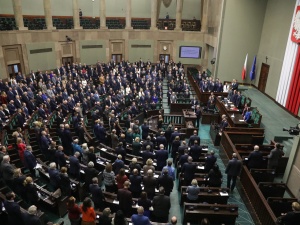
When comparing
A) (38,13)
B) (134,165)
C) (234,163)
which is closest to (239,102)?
(234,163)

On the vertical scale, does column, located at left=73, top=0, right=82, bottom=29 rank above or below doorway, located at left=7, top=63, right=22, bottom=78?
above

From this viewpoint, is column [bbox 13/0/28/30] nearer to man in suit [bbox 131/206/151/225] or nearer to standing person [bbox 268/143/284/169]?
man in suit [bbox 131/206/151/225]

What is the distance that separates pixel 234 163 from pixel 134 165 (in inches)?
119

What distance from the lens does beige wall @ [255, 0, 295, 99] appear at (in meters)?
14.8

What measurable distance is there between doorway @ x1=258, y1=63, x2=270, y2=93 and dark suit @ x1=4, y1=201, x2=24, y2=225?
54.0 feet

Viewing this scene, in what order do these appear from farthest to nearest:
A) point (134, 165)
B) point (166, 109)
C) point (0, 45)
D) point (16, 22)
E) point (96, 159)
Answer: point (16, 22)
point (0, 45)
point (166, 109)
point (96, 159)
point (134, 165)

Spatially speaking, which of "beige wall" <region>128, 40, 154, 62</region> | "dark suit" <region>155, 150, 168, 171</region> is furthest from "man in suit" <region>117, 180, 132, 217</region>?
"beige wall" <region>128, 40, 154, 62</region>

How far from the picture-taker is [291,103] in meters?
13.7

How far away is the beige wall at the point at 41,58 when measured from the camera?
18.9 metres

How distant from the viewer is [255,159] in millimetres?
8086

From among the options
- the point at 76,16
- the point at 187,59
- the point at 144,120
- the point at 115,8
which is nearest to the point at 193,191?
the point at 144,120

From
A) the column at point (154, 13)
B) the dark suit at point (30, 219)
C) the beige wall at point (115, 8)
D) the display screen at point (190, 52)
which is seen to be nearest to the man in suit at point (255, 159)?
the dark suit at point (30, 219)

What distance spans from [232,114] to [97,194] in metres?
8.72

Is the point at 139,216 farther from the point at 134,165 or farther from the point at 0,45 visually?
the point at 0,45
